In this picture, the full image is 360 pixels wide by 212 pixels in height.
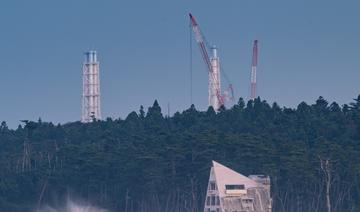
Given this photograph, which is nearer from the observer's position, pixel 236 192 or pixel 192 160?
pixel 236 192

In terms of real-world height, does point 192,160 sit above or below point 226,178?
above

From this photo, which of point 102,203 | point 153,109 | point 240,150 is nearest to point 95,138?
point 153,109

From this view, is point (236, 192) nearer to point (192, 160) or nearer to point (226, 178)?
point (226, 178)

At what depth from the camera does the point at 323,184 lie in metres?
135

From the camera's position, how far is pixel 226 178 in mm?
127938

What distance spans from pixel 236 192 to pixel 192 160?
576 inches

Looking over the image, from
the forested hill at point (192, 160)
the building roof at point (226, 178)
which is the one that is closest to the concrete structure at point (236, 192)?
the building roof at point (226, 178)

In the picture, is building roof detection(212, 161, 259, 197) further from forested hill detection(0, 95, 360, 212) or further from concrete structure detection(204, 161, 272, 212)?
forested hill detection(0, 95, 360, 212)

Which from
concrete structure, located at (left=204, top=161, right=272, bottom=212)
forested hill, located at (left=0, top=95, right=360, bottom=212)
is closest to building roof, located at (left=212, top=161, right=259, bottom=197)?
concrete structure, located at (left=204, top=161, right=272, bottom=212)

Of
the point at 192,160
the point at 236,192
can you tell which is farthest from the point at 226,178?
the point at 192,160

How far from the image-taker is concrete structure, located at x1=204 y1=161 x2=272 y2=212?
12719 cm

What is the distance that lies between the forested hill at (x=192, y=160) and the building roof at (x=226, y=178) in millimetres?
6785

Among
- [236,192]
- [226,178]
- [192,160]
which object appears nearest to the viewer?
[236,192]

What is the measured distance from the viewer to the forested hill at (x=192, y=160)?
136 m
